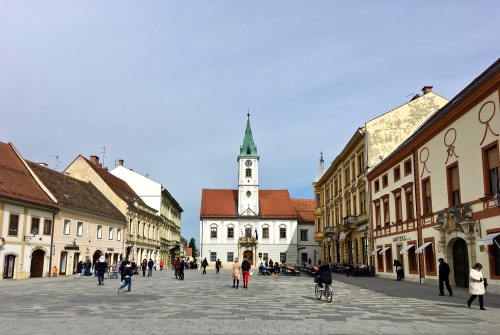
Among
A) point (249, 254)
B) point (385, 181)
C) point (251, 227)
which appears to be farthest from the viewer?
point (251, 227)

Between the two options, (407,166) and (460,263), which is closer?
(460,263)

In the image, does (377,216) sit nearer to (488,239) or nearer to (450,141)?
(450,141)

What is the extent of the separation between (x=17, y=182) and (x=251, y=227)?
1781 inches

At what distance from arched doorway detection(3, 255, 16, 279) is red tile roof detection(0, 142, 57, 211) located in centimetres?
409

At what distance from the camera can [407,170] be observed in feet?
98.7

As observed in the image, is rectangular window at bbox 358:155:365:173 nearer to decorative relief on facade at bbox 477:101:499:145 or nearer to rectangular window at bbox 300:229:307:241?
decorative relief on facade at bbox 477:101:499:145

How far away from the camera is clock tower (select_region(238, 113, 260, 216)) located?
75.9 meters

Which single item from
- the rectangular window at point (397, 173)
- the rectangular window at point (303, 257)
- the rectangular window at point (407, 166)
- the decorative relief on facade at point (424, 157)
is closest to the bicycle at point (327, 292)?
the decorative relief on facade at point (424, 157)

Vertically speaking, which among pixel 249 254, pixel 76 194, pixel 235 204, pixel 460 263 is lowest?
pixel 460 263

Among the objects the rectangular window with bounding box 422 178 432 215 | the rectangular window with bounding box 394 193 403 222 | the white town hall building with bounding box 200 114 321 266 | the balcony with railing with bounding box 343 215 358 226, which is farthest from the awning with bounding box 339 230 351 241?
the white town hall building with bounding box 200 114 321 266

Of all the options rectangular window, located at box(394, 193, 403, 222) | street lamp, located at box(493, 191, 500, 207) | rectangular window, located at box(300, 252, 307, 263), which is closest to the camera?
street lamp, located at box(493, 191, 500, 207)

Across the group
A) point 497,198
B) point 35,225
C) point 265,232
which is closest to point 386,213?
point 497,198

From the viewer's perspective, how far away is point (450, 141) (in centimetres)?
2336

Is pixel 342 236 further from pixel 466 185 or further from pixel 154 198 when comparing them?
pixel 154 198
